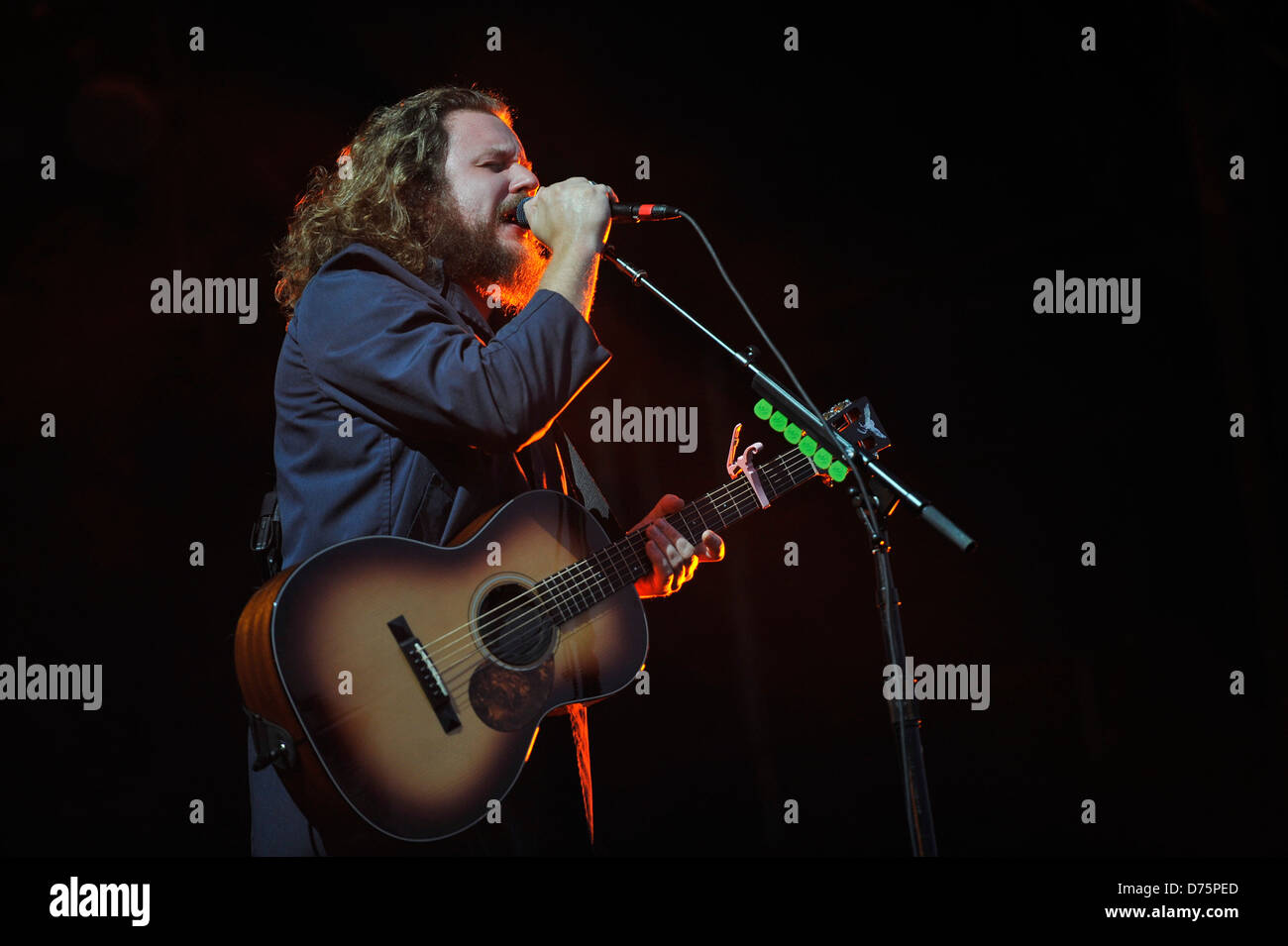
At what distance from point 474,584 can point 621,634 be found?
320mm

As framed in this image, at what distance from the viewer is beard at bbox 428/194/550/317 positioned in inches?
83.9

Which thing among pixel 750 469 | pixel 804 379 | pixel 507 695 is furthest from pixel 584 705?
pixel 804 379

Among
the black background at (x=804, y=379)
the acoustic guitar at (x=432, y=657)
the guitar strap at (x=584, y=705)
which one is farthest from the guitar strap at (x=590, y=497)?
the black background at (x=804, y=379)

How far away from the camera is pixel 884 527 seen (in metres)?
1.68

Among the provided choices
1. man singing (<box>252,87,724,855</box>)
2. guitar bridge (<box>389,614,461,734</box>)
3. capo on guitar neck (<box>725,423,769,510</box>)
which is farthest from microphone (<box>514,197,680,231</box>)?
guitar bridge (<box>389,614,461,734</box>)

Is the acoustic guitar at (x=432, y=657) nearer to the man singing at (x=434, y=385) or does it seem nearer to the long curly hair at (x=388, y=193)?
the man singing at (x=434, y=385)

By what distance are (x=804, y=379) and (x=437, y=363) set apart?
1903 mm

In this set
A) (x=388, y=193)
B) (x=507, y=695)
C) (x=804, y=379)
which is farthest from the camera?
(x=804, y=379)

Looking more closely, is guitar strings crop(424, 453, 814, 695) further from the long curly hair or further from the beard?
the long curly hair

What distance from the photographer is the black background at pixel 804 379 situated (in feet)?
8.79

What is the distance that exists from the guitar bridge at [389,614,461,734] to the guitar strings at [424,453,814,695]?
2cm

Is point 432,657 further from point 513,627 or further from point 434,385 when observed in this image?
point 434,385

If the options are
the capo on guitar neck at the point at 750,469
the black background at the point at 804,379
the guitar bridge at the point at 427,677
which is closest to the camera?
the guitar bridge at the point at 427,677

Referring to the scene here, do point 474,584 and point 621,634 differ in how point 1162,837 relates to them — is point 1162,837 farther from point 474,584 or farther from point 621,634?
point 474,584
